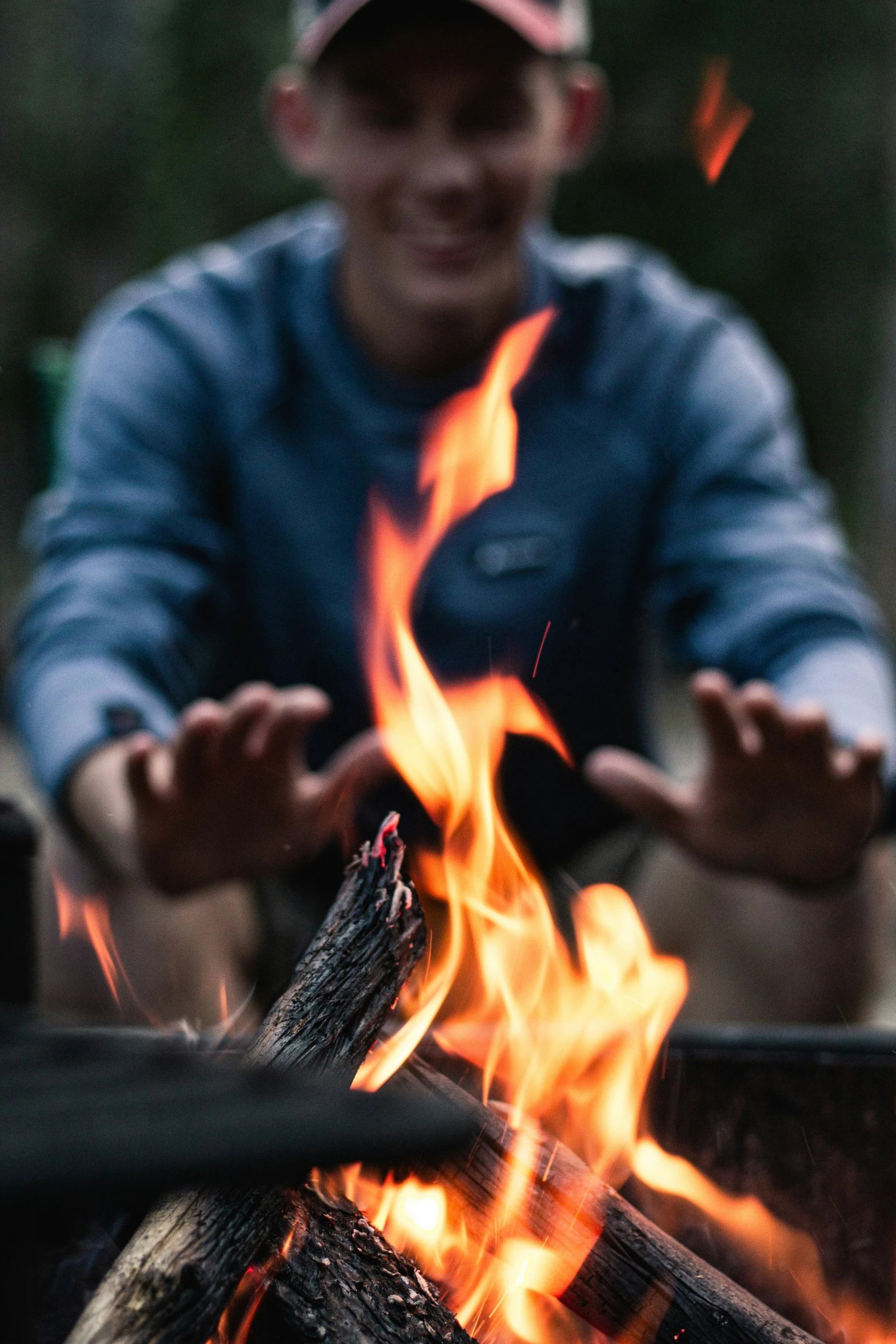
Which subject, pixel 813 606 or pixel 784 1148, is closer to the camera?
pixel 784 1148

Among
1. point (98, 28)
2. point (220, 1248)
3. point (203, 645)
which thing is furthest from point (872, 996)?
point (98, 28)

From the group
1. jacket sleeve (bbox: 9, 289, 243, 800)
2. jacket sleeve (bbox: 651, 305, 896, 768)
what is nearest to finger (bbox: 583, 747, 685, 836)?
jacket sleeve (bbox: 651, 305, 896, 768)

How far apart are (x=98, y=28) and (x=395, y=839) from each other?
1110 centimetres

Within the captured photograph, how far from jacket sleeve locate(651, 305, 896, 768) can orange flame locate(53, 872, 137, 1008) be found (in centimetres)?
99

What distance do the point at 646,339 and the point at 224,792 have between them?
1.19 meters

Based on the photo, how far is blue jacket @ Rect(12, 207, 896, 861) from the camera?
2.08 meters

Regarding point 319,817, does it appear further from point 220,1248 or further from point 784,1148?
point 220,1248

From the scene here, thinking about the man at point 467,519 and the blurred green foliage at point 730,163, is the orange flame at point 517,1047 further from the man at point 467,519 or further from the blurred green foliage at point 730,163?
the blurred green foliage at point 730,163

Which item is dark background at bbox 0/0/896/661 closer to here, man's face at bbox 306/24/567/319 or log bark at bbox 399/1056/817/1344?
man's face at bbox 306/24/567/319

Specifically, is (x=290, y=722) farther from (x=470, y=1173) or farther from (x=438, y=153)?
(x=438, y=153)

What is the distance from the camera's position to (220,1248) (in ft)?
2.54

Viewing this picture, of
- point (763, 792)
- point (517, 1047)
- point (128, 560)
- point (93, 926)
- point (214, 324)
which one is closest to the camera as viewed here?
point (517, 1047)

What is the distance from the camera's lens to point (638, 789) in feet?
5.30

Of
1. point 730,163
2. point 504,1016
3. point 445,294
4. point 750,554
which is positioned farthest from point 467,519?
point 730,163
